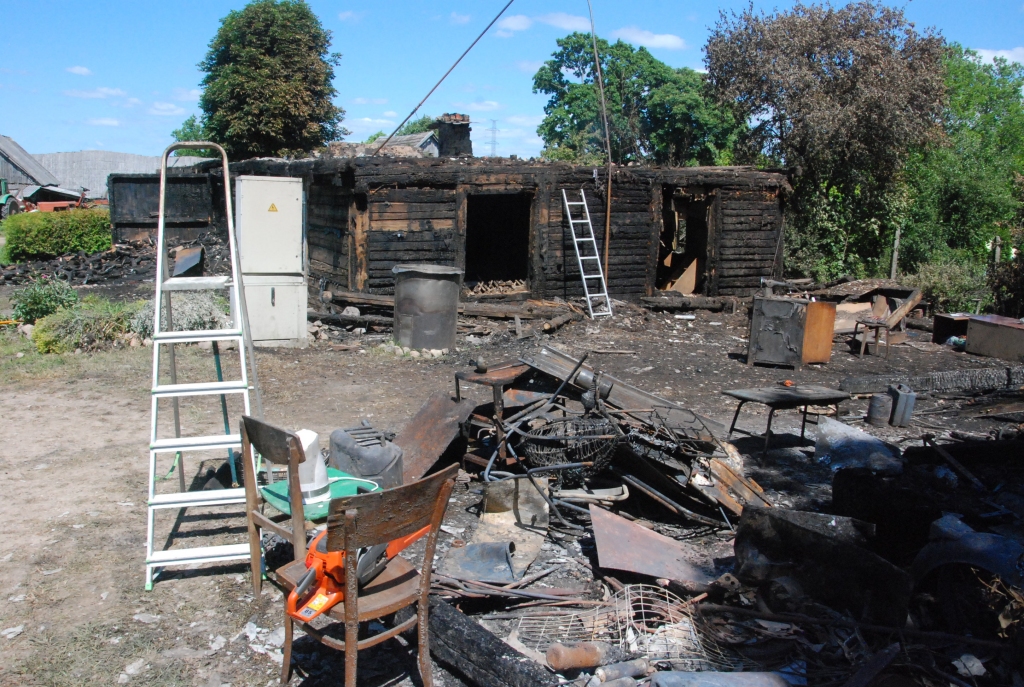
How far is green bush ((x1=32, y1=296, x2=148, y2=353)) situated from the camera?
30.1 feet

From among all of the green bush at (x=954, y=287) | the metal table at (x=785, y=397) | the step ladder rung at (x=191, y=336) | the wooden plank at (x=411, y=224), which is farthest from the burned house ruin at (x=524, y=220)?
the step ladder rung at (x=191, y=336)

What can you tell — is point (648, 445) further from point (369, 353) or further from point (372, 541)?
point (369, 353)

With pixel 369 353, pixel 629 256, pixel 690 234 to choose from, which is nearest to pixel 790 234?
pixel 690 234

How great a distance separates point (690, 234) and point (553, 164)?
15.9ft

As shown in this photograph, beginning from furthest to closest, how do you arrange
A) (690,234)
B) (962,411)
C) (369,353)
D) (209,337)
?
(690,234)
(369,353)
(962,411)
(209,337)

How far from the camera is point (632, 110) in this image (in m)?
33.2

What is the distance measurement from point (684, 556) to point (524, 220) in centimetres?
1392

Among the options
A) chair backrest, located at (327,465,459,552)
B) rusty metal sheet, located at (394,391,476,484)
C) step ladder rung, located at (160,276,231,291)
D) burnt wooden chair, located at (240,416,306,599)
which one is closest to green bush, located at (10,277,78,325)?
rusty metal sheet, located at (394,391,476,484)

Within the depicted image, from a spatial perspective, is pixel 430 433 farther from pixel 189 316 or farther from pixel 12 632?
pixel 189 316

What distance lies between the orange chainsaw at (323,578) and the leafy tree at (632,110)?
24.5 m

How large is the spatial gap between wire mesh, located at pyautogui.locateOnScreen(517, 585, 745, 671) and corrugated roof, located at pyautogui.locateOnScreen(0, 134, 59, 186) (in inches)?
1535

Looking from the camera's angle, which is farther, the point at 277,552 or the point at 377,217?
the point at 377,217

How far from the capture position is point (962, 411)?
8.28 m

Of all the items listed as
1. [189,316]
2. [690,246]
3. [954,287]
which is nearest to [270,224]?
[189,316]
